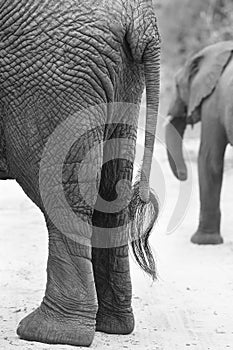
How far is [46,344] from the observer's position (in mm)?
3506

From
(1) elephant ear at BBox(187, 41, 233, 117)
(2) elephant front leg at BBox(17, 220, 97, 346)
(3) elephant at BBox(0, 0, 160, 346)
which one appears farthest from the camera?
(1) elephant ear at BBox(187, 41, 233, 117)

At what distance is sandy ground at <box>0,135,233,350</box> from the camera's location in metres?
3.79

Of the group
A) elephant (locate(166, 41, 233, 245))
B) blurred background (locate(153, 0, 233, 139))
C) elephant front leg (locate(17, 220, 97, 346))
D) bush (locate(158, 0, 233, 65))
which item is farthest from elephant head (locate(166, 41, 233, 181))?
blurred background (locate(153, 0, 233, 139))

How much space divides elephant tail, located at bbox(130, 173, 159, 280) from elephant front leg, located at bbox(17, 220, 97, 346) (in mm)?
270

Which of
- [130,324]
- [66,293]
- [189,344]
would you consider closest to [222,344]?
[189,344]

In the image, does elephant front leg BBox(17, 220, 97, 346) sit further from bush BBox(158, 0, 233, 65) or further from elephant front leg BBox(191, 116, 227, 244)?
bush BBox(158, 0, 233, 65)

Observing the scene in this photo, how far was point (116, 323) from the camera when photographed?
12.6 ft

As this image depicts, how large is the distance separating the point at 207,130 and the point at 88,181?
3.04m

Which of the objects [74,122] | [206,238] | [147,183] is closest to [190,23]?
[206,238]

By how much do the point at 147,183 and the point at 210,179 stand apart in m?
2.93

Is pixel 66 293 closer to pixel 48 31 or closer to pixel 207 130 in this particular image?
pixel 48 31

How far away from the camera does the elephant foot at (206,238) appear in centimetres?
632

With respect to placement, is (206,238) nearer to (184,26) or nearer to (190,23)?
(190,23)

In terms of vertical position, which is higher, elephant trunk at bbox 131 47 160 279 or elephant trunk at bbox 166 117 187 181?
elephant trunk at bbox 131 47 160 279
